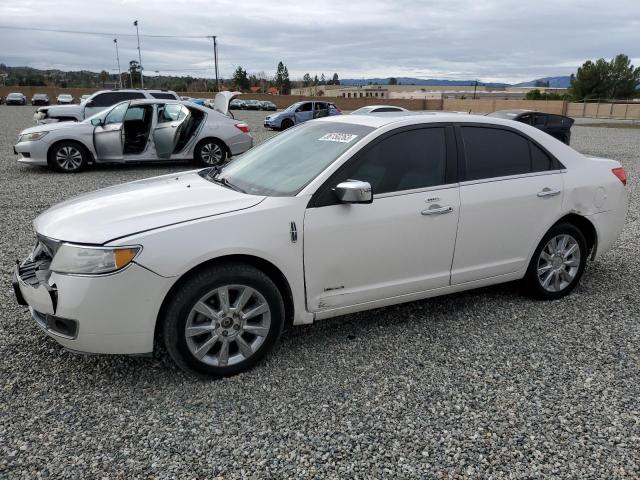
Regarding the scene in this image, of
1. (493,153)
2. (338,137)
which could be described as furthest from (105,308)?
(493,153)

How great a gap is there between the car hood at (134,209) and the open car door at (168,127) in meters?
7.62

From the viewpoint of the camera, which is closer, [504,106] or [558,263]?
[558,263]

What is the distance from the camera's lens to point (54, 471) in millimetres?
2469

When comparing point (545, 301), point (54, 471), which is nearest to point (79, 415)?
point (54, 471)

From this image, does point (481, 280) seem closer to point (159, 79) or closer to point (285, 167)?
point (285, 167)

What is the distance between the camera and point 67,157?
1079 cm

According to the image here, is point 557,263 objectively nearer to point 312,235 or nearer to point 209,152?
point 312,235

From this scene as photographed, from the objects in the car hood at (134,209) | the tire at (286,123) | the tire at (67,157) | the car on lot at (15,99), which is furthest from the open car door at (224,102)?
the car on lot at (15,99)

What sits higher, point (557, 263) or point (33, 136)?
point (33, 136)

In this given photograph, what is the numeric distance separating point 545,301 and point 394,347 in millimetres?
1643

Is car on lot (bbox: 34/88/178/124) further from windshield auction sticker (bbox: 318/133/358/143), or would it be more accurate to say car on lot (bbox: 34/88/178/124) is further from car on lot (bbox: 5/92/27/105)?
car on lot (bbox: 5/92/27/105)

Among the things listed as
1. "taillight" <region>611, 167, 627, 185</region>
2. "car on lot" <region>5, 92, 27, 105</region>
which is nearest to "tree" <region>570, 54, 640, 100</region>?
"car on lot" <region>5, 92, 27, 105</region>

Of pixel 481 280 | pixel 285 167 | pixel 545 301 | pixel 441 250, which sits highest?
pixel 285 167

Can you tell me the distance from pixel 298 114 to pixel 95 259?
22815 mm
